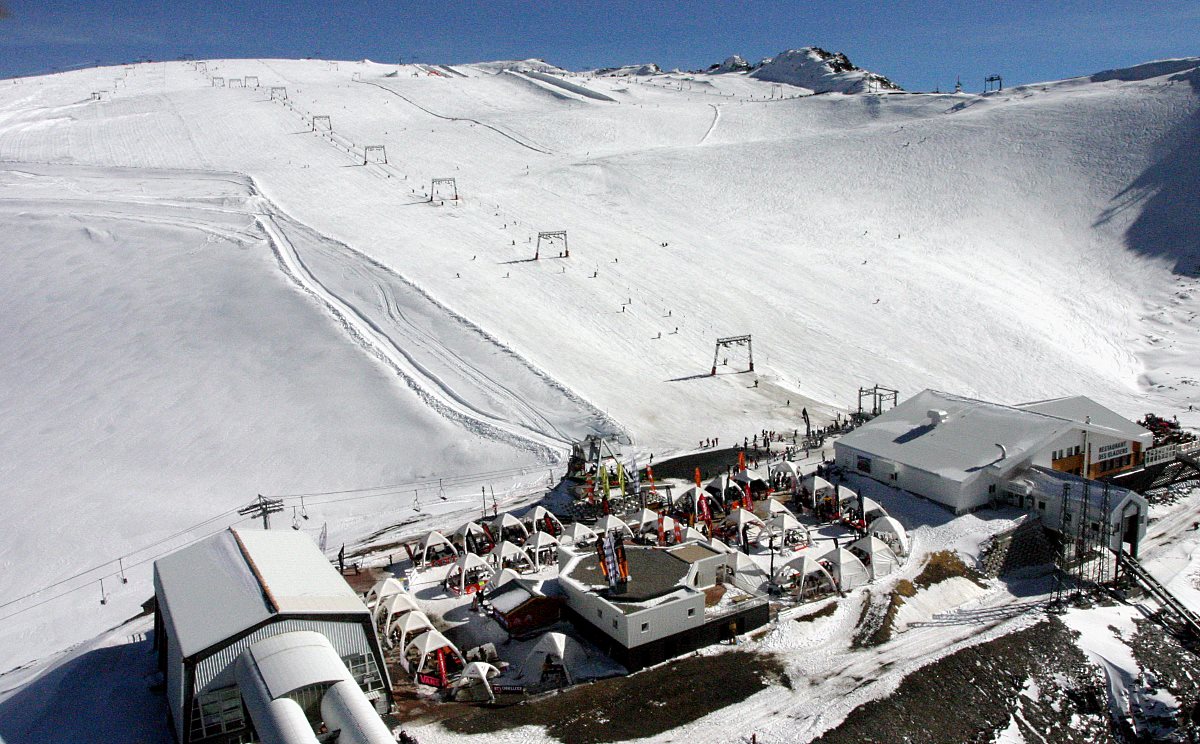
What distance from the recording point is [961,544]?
2270 cm

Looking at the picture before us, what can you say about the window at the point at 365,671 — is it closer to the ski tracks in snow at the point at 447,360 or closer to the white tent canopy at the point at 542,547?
the white tent canopy at the point at 542,547

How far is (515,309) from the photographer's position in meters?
41.7

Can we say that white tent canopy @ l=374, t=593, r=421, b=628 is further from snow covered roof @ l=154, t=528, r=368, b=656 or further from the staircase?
the staircase

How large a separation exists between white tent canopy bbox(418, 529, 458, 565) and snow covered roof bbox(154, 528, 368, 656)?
4.15 m

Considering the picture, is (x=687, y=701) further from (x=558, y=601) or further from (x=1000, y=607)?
(x=1000, y=607)

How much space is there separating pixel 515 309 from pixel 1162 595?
2929 cm

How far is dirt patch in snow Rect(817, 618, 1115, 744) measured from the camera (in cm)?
1522

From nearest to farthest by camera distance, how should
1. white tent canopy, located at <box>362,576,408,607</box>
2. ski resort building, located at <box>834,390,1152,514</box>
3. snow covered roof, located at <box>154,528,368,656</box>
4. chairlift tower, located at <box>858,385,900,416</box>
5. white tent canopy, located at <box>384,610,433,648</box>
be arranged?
snow covered roof, located at <box>154,528,368,656</box>
white tent canopy, located at <box>384,610,433,648</box>
white tent canopy, located at <box>362,576,408,607</box>
ski resort building, located at <box>834,390,1152,514</box>
chairlift tower, located at <box>858,385,900,416</box>

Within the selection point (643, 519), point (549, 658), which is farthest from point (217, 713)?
point (643, 519)

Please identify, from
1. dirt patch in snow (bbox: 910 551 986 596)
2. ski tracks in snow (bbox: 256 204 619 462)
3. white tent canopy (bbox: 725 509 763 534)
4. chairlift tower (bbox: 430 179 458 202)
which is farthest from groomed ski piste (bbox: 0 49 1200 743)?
white tent canopy (bbox: 725 509 763 534)

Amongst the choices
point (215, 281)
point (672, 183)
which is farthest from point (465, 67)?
point (215, 281)

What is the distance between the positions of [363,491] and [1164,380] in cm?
4138

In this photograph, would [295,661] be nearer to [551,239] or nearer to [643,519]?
[643,519]

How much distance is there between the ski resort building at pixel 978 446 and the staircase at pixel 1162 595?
4075mm
